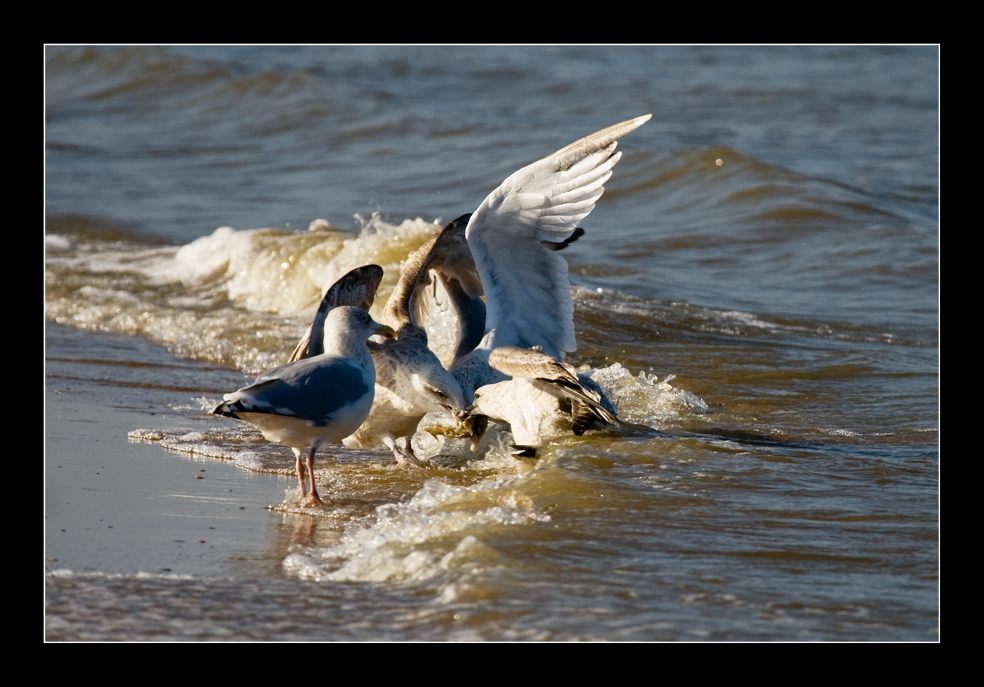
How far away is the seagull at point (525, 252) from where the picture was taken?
5.61 metres

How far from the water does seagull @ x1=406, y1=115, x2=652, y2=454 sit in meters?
0.53

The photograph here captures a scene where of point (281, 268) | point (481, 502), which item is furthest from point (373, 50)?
point (481, 502)

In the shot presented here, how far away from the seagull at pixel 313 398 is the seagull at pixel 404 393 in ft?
1.20

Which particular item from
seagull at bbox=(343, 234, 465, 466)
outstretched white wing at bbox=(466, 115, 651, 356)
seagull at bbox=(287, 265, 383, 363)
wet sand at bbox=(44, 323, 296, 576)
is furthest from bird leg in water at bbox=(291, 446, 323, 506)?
outstretched white wing at bbox=(466, 115, 651, 356)

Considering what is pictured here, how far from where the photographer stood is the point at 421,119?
17.1 meters

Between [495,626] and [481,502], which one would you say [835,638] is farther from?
[481,502]

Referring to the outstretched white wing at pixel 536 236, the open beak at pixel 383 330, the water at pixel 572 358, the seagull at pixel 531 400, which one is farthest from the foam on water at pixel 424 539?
the outstretched white wing at pixel 536 236

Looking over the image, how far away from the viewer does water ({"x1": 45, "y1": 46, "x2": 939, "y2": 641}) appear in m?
3.45

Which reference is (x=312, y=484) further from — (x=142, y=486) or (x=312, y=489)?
(x=142, y=486)

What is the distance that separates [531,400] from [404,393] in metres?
0.61

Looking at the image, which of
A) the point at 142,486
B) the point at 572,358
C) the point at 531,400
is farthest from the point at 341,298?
the point at 572,358

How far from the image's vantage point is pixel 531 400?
5.27 m

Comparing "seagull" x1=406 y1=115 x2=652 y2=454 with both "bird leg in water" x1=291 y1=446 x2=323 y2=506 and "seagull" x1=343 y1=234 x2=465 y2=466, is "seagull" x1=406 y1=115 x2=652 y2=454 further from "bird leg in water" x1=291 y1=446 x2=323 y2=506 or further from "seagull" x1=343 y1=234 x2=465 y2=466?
"bird leg in water" x1=291 y1=446 x2=323 y2=506

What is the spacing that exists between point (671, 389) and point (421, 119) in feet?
38.4
